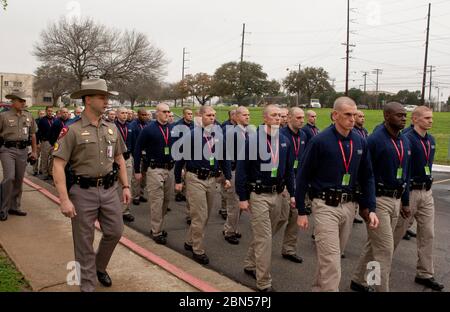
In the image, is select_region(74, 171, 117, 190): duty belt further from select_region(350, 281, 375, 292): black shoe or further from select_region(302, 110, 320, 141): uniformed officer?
select_region(302, 110, 320, 141): uniformed officer

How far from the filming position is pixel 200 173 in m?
6.18

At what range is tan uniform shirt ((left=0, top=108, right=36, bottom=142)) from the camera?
759 centimetres

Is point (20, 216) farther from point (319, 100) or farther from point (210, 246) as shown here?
point (319, 100)

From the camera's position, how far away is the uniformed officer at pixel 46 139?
12.6 m

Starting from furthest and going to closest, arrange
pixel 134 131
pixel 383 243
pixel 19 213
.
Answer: pixel 134 131 → pixel 19 213 → pixel 383 243

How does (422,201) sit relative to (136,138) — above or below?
below

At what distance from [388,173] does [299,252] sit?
2.08 m

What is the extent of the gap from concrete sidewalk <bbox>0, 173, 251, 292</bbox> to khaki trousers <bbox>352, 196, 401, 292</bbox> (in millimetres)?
1383

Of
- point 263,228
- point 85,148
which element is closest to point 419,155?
point 263,228

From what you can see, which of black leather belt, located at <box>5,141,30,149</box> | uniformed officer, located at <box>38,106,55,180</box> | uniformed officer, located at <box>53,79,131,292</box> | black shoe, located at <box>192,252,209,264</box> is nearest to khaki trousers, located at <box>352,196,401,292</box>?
black shoe, located at <box>192,252,209,264</box>

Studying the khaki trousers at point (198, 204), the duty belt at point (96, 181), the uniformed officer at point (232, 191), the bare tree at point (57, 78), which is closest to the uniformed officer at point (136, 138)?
the uniformed officer at point (232, 191)

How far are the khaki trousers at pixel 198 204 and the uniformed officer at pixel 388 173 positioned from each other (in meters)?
2.08

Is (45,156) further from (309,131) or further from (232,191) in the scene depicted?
(309,131)

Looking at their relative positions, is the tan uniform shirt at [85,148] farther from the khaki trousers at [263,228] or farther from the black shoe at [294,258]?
the black shoe at [294,258]
